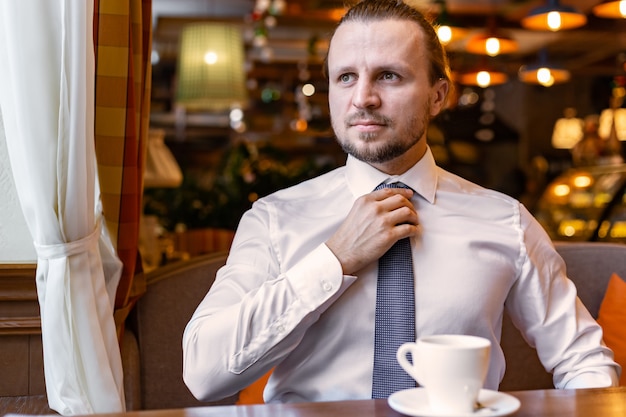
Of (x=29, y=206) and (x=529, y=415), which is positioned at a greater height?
(x=29, y=206)

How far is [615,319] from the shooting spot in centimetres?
235

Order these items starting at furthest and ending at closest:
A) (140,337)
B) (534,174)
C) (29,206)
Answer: (534,174), (140,337), (29,206)

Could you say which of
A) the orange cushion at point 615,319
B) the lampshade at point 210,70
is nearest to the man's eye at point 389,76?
the orange cushion at point 615,319

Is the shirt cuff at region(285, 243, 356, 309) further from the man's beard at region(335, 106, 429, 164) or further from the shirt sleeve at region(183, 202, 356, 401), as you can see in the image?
the man's beard at region(335, 106, 429, 164)

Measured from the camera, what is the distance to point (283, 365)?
Result: 160cm

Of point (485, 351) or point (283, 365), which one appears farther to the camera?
point (283, 365)

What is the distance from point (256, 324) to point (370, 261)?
0.23m

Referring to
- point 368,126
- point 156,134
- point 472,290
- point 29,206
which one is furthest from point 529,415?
point 156,134

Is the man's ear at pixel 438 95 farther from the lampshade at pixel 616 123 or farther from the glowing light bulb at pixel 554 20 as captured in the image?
the lampshade at pixel 616 123

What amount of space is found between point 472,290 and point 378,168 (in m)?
0.31

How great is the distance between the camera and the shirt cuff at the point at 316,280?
1.42m

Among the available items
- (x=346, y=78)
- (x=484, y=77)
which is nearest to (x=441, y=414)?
(x=346, y=78)

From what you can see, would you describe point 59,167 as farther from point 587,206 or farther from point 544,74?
point 544,74

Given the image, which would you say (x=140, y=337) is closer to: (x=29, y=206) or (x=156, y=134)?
(x=29, y=206)
